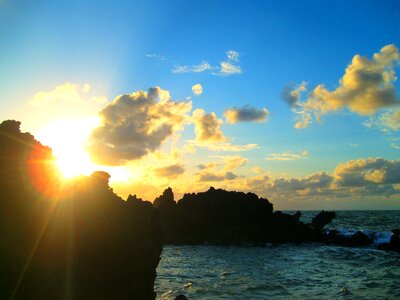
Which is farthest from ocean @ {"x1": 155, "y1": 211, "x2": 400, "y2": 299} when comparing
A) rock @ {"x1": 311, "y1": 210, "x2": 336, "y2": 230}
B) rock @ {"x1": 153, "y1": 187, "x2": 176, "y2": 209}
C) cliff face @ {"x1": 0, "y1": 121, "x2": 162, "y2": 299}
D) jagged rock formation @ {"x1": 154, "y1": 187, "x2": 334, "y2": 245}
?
rock @ {"x1": 311, "y1": 210, "x2": 336, "y2": 230}

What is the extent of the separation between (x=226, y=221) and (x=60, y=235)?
2563 inches

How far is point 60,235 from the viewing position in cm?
1380

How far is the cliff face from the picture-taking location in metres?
12.4

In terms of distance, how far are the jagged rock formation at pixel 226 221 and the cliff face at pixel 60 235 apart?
56483mm

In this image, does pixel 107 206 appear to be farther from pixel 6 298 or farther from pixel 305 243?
pixel 305 243

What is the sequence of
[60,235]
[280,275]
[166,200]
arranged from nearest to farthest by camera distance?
1. [60,235]
2. [280,275]
3. [166,200]

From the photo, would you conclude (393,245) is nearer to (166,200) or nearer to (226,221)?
(226,221)

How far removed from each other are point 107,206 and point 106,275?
10.4 ft

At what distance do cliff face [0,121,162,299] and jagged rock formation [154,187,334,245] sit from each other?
5648 centimetres

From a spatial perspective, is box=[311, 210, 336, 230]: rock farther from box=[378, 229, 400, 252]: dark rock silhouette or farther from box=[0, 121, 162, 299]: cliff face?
box=[0, 121, 162, 299]: cliff face

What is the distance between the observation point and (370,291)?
29.5m

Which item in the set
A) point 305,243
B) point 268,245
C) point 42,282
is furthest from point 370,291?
A: point 305,243

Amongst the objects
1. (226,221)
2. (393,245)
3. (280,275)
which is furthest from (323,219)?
(280,275)

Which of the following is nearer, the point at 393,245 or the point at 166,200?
the point at 393,245
